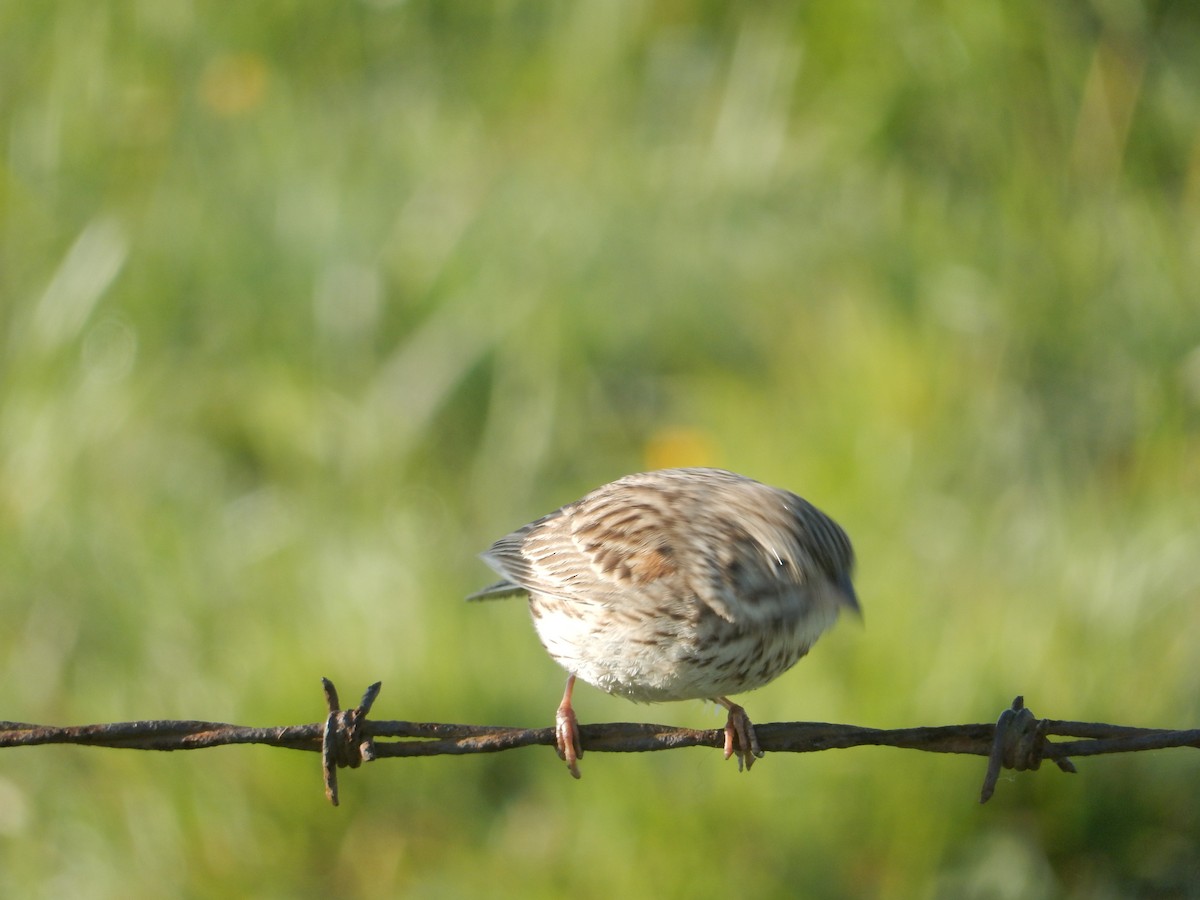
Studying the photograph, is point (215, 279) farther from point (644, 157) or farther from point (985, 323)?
point (985, 323)

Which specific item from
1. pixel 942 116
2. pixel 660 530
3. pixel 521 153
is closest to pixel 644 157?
pixel 521 153

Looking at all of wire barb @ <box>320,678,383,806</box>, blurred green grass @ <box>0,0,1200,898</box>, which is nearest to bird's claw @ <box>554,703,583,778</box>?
wire barb @ <box>320,678,383,806</box>

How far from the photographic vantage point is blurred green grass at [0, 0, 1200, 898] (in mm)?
5621

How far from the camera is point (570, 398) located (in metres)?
7.79

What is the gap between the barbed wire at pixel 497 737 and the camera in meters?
3.14

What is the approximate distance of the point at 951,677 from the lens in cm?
564

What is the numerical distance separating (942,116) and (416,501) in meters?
3.91

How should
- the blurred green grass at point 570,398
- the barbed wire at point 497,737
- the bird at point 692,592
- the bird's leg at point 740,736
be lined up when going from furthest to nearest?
1. the blurred green grass at point 570,398
2. the bird's leg at point 740,736
3. the bird at point 692,592
4. the barbed wire at point 497,737

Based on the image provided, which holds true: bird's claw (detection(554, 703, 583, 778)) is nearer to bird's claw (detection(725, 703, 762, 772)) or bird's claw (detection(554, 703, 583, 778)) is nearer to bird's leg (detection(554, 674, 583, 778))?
bird's leg (detection(554, 674, 583, 778))

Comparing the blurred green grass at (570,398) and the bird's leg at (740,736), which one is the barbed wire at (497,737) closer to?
the bird's leg at (740,736)

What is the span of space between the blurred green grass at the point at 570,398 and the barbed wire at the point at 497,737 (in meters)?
2.23

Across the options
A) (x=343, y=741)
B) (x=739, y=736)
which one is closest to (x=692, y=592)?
(x=739, y=736)

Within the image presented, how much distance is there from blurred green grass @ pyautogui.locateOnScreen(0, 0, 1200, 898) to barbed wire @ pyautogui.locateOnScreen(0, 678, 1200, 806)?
7.31 ft

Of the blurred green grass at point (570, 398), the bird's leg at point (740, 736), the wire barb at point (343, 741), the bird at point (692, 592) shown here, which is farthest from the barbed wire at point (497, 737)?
the blurred green grass at point (570, 398)
